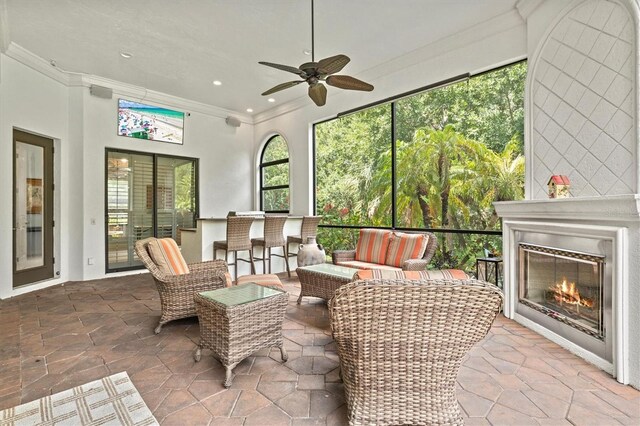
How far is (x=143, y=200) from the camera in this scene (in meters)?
6.06

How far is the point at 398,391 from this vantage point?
5.23ft

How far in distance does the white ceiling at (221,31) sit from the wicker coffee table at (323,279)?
2.99 meters

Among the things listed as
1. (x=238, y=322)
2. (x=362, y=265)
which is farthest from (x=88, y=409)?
(x=362, y=265)

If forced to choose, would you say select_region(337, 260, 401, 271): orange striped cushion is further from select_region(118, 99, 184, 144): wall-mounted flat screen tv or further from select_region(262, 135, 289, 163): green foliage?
select_region(118, 99, 184, 144): wall-mounted flat screen tv

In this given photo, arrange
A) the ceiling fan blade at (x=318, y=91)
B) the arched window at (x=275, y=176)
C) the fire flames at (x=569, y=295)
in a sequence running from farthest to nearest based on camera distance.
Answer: the arched window at (x=275, y=176), the ceiling fan blade at (x=318, y=91), the fire flames at (x=569, y=295)

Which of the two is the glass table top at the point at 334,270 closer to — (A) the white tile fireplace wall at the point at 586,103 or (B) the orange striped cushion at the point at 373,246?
(B) the orange striped cushion at the point at 373,246

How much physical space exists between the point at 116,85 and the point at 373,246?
17.6ft

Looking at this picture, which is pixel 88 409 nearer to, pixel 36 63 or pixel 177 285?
pixel 177 285

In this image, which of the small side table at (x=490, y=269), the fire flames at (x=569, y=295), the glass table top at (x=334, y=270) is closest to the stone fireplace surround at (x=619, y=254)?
the fire flames at (x=569, y=295)

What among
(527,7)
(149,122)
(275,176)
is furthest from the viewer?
(275,176)

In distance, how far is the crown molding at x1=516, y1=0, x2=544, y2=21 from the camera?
3.24 metres

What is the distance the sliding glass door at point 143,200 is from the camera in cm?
570

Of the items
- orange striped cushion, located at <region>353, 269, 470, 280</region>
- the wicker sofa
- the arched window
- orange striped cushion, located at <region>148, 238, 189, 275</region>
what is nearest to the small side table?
the wicker sofa

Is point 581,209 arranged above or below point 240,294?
above
